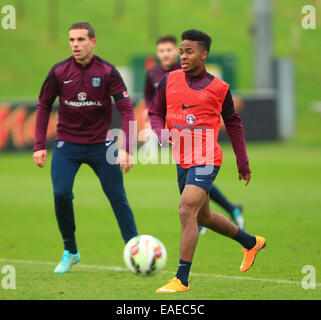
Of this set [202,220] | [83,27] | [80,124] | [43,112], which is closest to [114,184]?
[80,124]

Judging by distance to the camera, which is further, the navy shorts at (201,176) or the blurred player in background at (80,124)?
the blurred player in background at (80,124)

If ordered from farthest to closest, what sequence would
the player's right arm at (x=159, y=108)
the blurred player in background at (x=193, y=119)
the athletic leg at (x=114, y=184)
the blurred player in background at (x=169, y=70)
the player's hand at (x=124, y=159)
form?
1. the blurred player in background at (x=169, y=70)
2. the athletic leg at (x=114, y=184)
3. the player's hand at (x=124, y=159)
4. the player's right arm at (x=159, y=108)
5. the blurred player in background at (x=193, y=119)

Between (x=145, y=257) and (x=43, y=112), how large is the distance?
2197 mm

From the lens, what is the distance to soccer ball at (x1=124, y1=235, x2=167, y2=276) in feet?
23.3

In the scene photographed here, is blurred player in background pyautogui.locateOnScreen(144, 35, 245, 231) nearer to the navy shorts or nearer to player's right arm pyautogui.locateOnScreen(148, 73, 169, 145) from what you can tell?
player's right arm pyautogui.locateOnScreen(148, 73, 169, 145)

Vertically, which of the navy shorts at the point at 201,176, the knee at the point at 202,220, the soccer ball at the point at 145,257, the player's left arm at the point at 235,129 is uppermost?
the player's left arm at the point at 235,129

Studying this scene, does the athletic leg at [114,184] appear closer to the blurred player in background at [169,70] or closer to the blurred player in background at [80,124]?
the blurred player in background at [80,124]

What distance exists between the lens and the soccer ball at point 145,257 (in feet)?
23.3

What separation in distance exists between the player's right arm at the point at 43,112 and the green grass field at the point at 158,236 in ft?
3.97

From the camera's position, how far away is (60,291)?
23.9 feet

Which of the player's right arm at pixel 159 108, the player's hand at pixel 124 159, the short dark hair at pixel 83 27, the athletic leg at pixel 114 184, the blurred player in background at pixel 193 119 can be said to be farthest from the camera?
the athletic leg at pixel 114 184

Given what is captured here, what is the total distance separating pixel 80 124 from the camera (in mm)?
8352

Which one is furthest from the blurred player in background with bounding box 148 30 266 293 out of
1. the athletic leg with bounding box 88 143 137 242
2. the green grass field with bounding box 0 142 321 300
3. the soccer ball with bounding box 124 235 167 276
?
the athletic leg with bounding box 88 143 137 242

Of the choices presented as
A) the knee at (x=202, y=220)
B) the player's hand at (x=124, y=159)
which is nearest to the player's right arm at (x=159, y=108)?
the player's hand at (x=124, y=159)
